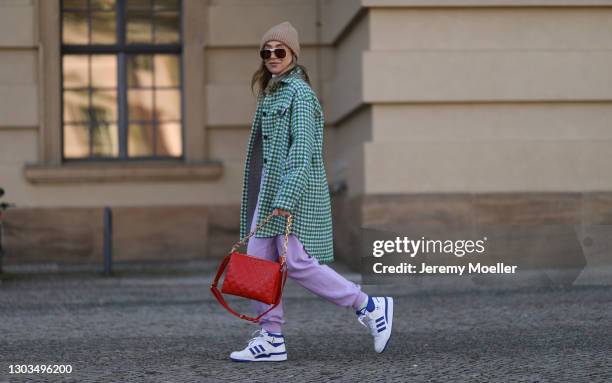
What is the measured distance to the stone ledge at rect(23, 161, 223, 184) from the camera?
11844mm

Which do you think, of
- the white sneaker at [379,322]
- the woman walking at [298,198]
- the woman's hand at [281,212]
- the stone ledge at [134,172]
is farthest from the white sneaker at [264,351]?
the stone ledge at [134,172]

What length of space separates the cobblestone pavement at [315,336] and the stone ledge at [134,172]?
6.07 ft

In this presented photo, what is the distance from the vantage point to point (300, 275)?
6.10 meters

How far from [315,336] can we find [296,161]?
156 cm

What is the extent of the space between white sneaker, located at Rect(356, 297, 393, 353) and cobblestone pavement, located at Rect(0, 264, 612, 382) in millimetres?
95

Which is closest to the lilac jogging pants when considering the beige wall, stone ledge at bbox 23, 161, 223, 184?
the beige wall

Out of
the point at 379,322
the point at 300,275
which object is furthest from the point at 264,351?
the point at 379,322

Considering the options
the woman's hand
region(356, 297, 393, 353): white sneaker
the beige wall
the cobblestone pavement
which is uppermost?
the beige wall

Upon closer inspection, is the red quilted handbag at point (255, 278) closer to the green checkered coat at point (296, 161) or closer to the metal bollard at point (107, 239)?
the green checkered coat at point (296, 161)

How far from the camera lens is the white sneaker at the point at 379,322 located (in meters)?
6.20

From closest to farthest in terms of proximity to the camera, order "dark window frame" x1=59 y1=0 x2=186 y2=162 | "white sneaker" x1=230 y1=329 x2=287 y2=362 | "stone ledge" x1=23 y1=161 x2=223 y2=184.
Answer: "white sneaker" x1=230 y1=329 x2=287 y2=362 → "stone ledge" x1=23 y1=161 x2=223 y2=184 → "dark window frame" x1=59 y1=0 x2=186 y2=162

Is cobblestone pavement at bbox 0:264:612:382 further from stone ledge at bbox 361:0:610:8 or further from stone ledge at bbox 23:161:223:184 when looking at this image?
stone ledge at bbox 361:0:610:8

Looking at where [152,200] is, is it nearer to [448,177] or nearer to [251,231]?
[448,177]

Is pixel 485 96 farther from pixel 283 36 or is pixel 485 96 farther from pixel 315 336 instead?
pixel 283 36
